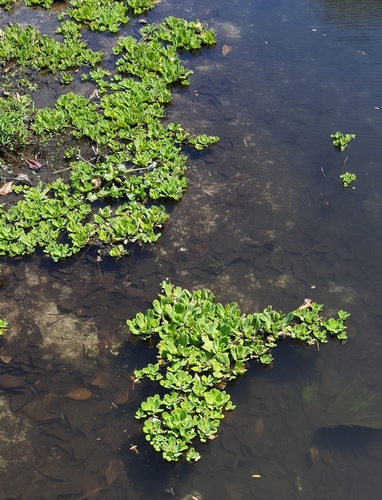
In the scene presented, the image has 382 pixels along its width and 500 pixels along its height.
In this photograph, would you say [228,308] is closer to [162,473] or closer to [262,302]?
[262,302]

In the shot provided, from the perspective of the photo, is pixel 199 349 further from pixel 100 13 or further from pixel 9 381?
pixel 100 13

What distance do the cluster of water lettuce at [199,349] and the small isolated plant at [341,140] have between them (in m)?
3.47

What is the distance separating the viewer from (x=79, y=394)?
5527mm

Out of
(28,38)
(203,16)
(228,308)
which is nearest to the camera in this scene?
(228,308)

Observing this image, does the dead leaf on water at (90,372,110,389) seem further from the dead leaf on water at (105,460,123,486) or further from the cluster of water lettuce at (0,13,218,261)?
the cluster of water lettuce at (0,13,218,261)

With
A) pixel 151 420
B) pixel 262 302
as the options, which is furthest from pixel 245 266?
pixel 151 420

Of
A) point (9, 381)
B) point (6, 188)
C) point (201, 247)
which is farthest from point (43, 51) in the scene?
point (9, 381)

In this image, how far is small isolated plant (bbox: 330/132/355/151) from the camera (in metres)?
8.11

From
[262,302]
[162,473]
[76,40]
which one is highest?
[76,40]

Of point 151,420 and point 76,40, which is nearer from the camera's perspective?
point 151,420

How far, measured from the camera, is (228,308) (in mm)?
5867

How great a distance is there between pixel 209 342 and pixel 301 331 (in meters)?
1.16

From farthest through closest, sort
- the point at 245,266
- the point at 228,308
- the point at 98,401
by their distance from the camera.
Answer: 1. the point at 245,266
2. the point at 228,308
3. the point at 98,401

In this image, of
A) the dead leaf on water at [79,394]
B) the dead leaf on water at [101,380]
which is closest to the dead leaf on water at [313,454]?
the dead leaf on water at [101,380]
